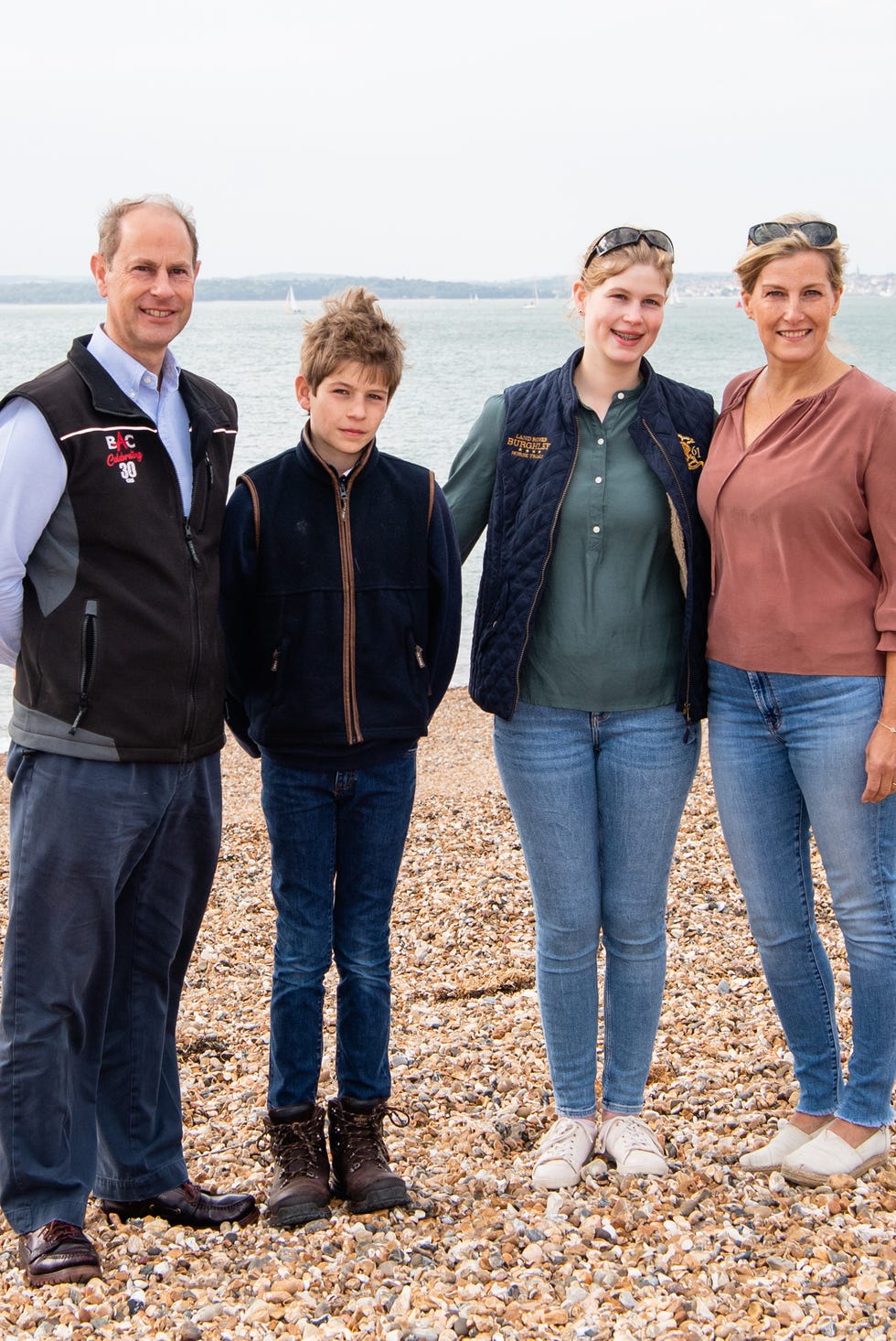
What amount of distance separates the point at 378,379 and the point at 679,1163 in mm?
2648

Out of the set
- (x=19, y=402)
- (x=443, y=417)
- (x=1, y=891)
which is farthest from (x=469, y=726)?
(x=443, y=417)

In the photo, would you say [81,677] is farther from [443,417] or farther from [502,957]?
[443,417]

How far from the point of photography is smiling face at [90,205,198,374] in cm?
363

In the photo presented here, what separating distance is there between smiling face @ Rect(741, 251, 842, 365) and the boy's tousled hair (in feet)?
3.53

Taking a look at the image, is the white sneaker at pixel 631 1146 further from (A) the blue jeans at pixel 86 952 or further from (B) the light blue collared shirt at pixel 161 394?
(B) the light blue collared shirt at pixel 161 394

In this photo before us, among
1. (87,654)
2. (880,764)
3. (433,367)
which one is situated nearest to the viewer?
(87,654)

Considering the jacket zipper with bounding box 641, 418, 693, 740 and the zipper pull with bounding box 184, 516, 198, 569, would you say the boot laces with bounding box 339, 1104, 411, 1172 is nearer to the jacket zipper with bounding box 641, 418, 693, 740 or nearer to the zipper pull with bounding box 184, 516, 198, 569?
the jacket zipper with bounding box 641, 418, 693, 740

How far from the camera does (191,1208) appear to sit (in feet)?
13.0

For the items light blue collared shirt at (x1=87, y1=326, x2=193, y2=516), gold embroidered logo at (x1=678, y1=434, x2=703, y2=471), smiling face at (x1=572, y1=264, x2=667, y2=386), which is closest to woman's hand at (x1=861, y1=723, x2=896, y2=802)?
gold embroidered logo at (x1=678, y1=434, x2=703, y2=471)

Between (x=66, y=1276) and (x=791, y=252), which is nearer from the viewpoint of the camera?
(x=66, y=1276)

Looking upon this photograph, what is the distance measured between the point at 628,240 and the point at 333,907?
221cm

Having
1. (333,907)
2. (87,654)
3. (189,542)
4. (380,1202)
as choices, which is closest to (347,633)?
(189,542)

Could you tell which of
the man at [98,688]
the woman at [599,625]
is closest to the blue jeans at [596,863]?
the woman at [599,625]

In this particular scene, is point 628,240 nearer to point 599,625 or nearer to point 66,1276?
point 599,625
